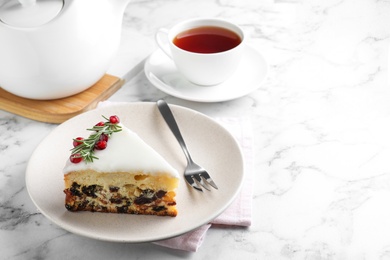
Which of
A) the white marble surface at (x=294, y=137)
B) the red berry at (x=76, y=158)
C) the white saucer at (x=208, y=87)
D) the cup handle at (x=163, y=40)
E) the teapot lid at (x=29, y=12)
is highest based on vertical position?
the teapot lid at (x=29, y=12)

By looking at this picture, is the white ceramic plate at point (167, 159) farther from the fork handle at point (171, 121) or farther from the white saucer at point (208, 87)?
the white saucer at point (208, 87)

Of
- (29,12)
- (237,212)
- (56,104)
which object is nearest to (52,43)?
(29,12)

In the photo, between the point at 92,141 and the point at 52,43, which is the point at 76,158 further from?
the point at 52,43

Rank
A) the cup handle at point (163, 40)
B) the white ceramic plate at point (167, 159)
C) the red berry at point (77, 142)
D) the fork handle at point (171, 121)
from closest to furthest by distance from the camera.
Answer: the white ceramic plate at point (167, 159) < the red berry at point (77, 142) < the fork handle at point (171, 121) < the cup handle at point (163, 40)

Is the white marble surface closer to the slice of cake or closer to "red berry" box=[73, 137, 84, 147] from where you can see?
the slice of cake

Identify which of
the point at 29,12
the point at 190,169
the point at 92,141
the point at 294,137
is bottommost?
the point at 294,137

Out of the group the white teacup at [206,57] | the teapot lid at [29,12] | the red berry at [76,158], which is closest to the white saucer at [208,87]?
the white teacup at [206,57]

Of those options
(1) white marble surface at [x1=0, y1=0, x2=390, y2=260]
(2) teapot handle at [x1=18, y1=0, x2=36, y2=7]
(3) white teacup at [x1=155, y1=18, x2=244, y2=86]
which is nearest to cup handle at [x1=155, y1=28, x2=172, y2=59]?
(3) white teacup at [x1=155, y1=18, x2=244, y2=86]

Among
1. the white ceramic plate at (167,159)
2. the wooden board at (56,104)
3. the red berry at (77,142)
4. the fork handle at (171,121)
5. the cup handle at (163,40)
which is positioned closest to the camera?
the white ceramic plate at (167,159)
